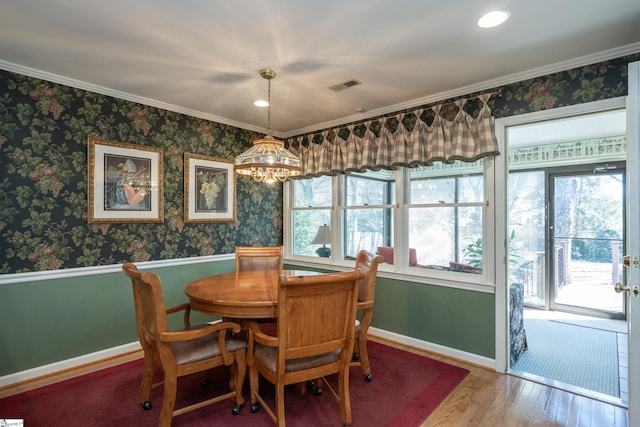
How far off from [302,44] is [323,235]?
2.45 m

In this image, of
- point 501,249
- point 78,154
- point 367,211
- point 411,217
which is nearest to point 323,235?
point 367,211

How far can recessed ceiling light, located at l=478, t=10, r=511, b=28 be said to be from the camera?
190 cm

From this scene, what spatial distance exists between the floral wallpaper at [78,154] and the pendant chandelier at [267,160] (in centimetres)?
138

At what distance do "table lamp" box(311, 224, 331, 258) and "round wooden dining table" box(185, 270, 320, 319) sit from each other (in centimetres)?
153

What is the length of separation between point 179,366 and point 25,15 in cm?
226

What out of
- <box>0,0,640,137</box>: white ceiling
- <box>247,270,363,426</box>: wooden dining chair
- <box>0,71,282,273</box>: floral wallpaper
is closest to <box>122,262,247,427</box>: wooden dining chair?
<box>247,270,363,426</box>: wooden dining chair

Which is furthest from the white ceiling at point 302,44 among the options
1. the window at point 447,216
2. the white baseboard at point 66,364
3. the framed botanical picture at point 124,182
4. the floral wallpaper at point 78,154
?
the white baseboard at point 66,364

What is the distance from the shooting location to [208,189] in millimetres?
3812

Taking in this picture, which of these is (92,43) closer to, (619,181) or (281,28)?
(281,28)

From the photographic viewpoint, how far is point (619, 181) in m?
4.40

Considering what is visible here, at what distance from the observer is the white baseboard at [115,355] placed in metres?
2.61

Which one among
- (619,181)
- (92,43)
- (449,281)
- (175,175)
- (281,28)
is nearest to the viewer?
(281,28)

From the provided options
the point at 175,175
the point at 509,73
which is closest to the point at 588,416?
the point at 509,73

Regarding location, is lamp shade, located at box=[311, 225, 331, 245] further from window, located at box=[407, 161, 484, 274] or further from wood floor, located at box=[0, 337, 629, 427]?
wood floor, located at box=[0, 337, 629, 427]
